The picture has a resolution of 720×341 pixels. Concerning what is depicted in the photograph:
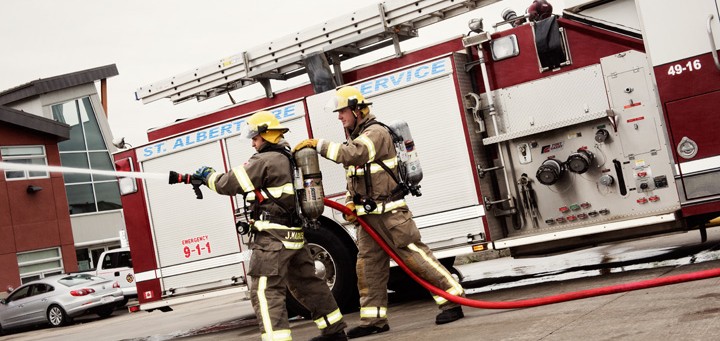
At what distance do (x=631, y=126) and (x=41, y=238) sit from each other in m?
25.6

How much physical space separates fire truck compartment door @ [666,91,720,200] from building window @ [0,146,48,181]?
25.3m

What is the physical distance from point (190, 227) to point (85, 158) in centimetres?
2637

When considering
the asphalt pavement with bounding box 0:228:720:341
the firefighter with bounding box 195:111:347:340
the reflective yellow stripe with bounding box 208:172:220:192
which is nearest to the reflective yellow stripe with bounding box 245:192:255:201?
the firefighter with bounding box 195:111:347:340

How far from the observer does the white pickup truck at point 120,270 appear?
1964 centimetres

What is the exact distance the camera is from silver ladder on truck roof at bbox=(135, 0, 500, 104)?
9055 millimetres

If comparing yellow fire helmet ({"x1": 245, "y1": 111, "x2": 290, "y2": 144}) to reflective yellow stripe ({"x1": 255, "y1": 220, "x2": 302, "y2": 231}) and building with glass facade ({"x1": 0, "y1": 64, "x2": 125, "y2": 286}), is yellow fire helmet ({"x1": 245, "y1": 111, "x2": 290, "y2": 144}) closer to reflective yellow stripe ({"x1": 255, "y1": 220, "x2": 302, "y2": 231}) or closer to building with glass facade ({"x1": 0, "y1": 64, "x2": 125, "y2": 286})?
reflective yellow stripe ({"x1": 255, "y1": 220, "x2": 302, "y2": 231})

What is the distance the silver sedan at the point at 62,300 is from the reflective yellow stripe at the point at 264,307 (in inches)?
541

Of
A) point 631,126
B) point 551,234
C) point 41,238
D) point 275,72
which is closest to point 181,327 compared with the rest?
point 275,72

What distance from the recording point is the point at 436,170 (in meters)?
8.61

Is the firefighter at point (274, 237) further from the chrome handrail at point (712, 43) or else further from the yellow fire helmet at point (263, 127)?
the chrome handrail at point (712, 43)

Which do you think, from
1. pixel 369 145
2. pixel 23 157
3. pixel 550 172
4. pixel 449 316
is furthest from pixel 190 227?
pixel 23 157

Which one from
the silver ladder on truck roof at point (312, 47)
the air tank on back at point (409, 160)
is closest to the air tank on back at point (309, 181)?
the air tank on back at point (409, 160)

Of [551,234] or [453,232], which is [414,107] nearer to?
[453,232]

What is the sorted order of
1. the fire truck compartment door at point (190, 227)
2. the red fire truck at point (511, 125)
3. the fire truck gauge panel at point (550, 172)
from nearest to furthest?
the red fire truck at point (511, 125) < the fire truck gauge panel at point (550, 172) < the fire truck compartment door at point (190, 227)
